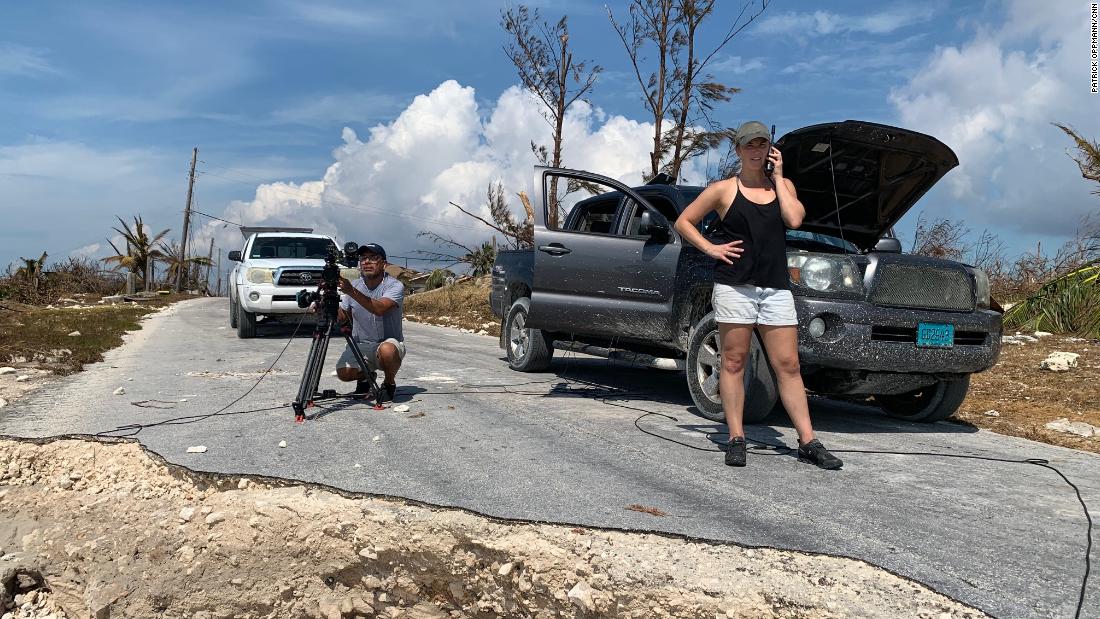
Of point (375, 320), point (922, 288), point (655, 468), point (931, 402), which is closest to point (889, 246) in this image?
point (922, 288)

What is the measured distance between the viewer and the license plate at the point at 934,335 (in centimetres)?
494

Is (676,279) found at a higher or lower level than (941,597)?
higher

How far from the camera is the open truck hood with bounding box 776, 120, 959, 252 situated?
17.8 ft

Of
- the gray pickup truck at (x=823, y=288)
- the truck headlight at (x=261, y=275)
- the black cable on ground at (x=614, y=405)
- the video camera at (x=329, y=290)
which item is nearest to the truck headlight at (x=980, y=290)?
the gray pickup truck at (x=823, y=288)

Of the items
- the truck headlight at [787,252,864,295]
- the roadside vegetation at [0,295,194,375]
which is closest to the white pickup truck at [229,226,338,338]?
the roadside vegetation at [0,295,194,375]

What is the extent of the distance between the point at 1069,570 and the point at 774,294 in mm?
1829

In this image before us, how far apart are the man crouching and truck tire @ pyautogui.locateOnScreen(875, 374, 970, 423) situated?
3.97m

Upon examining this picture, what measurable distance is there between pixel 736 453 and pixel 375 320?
125 inches

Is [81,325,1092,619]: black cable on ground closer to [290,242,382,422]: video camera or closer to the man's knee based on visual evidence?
[290,242,382,422]: video camera

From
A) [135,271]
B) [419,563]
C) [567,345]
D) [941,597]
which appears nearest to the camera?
[941,597]

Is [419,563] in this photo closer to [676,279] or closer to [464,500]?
[464,500]

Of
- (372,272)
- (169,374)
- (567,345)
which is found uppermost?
(372,272)

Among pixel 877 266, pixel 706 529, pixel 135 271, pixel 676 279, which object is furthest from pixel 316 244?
pixel 135 271

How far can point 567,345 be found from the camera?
7352mm
